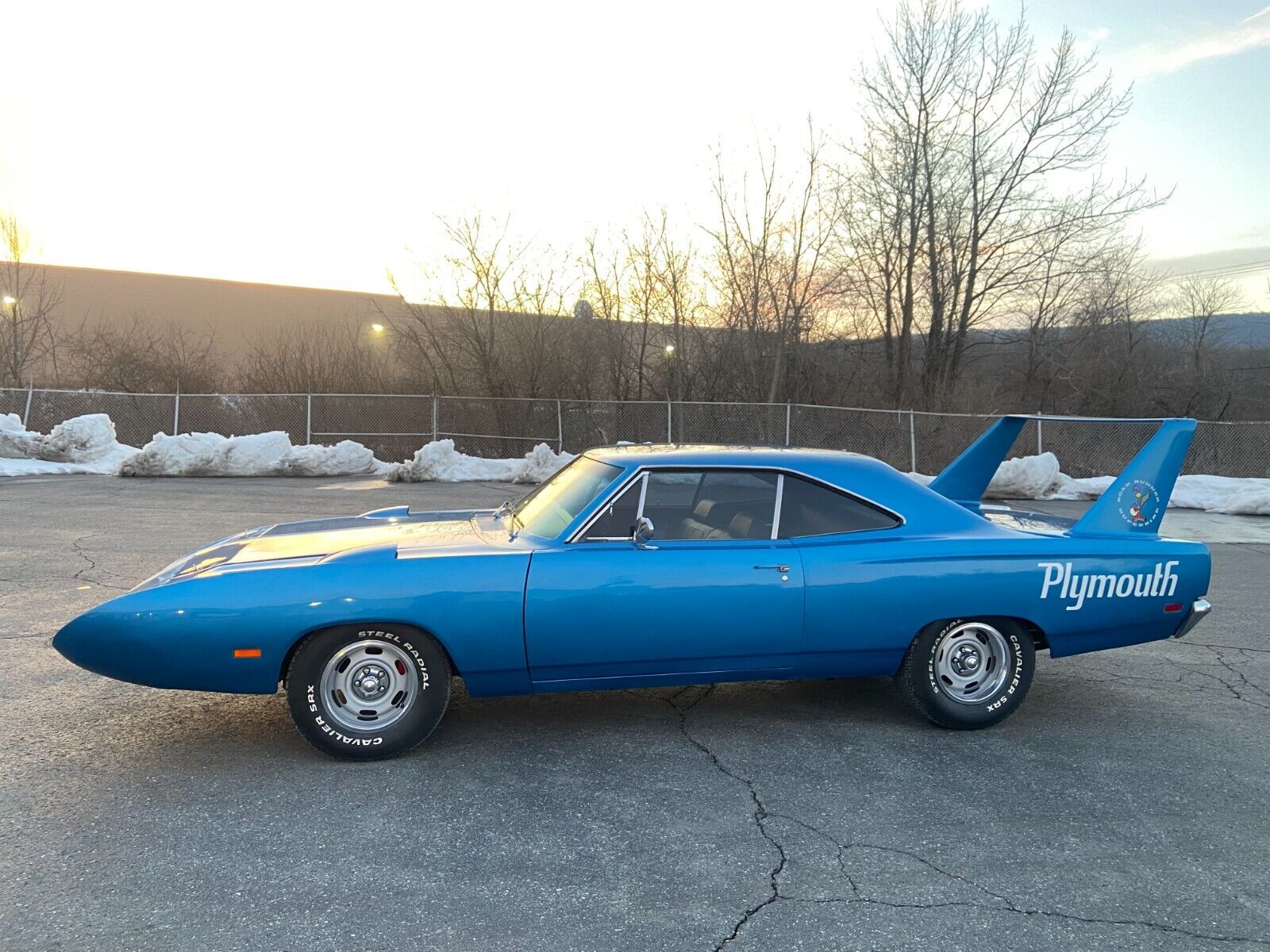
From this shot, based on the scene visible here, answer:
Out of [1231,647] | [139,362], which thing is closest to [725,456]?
[1231,647]

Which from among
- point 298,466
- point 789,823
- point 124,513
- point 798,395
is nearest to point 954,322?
point 798,395

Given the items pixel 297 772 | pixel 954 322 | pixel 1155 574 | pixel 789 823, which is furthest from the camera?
pixel 954 322

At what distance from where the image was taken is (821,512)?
4305mm

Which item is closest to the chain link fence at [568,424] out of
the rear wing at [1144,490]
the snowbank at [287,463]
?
the snowbank at [287,463]

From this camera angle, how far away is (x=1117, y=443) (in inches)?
792

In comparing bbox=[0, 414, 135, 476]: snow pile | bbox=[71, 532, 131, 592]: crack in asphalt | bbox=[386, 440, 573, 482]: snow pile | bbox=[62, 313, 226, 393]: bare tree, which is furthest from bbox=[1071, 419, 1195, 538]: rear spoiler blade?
bbox=[62, 313, 226, 393]: bare tree

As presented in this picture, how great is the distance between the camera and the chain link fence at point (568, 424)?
63.8 ft

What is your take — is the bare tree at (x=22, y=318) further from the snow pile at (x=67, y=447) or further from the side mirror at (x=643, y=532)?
the side mirror at (x=643, y=532)

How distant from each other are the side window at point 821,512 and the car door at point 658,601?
0.13 metres

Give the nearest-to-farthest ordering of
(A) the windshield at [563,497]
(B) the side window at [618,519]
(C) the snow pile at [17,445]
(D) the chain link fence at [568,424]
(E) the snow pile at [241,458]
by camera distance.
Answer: (B) the side window at [618,519], (A) the windshield at [563,497], (E) the snow pile at [241,458], (C) the snow pile at [17,445], (D) the chain link fence at [568,424]

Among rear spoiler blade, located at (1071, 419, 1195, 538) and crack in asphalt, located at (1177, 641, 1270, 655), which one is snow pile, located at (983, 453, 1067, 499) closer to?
crack in asphalt, located at (1177, 641, 1270, 655)

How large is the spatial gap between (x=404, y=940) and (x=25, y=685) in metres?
3.26

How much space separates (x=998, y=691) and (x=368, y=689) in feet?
9.57

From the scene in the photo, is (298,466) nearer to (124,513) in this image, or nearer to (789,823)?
(124,513)
